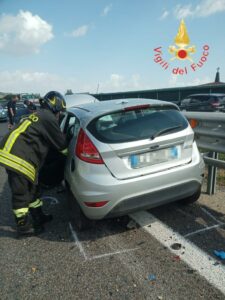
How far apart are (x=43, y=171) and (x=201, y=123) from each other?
252 centimetres

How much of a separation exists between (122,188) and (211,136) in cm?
182

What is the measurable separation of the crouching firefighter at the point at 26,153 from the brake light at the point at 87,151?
38 centimetres

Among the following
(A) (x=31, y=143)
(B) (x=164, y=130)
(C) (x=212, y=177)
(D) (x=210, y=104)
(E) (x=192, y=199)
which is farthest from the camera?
(D) (x=210, y=104)

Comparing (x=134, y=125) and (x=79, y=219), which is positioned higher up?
(x=134, y=125)

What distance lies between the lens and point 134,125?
331 centimetres

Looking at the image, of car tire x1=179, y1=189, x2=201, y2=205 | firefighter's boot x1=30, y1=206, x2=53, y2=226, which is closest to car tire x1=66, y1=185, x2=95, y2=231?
firefighter's boot x1=30, y1=206, x2=53, y2=226

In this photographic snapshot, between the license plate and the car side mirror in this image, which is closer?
the license plate

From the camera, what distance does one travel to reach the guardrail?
13.0ft

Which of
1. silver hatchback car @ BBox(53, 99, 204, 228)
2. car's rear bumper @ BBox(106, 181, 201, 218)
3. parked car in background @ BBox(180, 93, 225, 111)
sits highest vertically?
silver hatchback car @ BBox(53, 99, 204, 228)

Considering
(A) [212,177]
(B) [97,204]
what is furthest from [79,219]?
(A) [212,177]

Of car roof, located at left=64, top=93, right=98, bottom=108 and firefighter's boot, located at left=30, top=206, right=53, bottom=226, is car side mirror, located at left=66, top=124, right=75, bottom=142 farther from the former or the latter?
car roof, located at left=64, top=93, right=98, bottom=108

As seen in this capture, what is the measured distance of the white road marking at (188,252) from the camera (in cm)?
254

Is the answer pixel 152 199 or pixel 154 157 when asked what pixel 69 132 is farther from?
pixel 152 199

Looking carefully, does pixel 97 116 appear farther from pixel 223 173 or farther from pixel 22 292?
pixel 223 173
